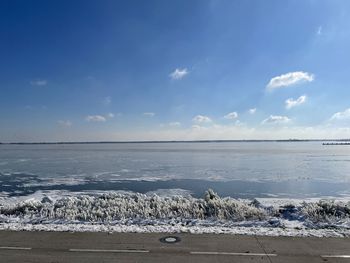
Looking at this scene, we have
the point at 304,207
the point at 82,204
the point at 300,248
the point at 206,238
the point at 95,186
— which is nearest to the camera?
the point at 300,248

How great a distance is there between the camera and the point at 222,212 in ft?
50.7

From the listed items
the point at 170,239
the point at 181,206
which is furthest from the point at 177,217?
the point at 170,239

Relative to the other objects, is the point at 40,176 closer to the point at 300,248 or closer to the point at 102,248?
the point at 102,248

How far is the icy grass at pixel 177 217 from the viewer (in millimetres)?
12016

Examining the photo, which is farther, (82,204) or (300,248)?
(82,204)

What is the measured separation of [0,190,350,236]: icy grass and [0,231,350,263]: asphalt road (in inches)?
32.7

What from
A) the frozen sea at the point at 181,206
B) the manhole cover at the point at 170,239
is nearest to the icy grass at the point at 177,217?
the frozen sea at the point at 181,206

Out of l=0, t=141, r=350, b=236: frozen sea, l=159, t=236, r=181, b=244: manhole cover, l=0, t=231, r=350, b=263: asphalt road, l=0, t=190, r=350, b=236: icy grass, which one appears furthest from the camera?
l=0, t=141, r=350, b=236: frozen sea

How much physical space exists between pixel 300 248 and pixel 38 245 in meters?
7.46

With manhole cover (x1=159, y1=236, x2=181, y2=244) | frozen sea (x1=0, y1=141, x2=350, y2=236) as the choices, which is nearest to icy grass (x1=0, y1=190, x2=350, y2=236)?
frozen sea (x1=0, y1=141, x2=350, y2=236)

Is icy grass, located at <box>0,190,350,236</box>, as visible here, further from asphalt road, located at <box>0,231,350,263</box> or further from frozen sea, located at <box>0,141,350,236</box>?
asphalt road, located at <box>0,231,350,263</box>

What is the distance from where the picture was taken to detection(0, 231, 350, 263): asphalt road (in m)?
8.94

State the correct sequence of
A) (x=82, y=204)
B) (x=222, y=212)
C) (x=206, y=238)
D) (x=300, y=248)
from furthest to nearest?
(x=82, y=204) → (x=222, y=212) → (x=206, y=238) → (x=300, y=248)

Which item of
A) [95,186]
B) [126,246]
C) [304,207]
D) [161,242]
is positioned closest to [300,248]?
[161,242]
